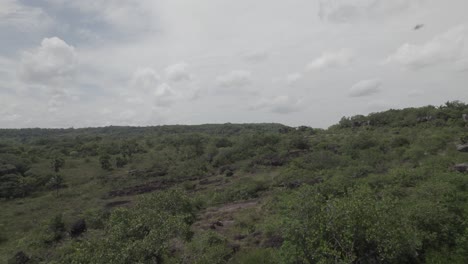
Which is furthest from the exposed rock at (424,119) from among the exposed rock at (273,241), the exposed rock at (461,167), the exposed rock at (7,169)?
the exposed rock at (7,169)

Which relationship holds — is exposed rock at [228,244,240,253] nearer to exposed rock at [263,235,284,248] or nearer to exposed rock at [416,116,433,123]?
exposed rock at [263,235,284,248]

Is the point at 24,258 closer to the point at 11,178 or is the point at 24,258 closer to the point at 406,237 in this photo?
the point at 406,237

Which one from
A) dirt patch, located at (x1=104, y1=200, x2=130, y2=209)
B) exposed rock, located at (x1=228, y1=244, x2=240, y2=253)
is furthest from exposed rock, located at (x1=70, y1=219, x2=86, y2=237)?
exposed rock, located at (x1=228, y1=244, x2=240, y2=253)

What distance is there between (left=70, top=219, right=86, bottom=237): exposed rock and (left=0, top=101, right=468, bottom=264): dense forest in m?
0.10

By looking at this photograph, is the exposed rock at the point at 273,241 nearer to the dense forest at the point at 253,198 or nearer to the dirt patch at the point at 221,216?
the dense forest at the point at 253,198

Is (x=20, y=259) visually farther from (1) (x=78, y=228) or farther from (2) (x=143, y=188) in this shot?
(2) (x=143, y=188)

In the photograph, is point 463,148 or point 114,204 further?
point 114,204

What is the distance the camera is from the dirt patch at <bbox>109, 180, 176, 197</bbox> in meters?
47.4

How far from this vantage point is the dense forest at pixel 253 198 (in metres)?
13.2

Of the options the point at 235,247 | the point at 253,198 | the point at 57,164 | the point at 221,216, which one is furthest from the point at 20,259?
the point at 57,164

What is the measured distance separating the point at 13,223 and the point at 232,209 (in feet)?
86.1

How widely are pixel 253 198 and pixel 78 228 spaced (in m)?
17.2

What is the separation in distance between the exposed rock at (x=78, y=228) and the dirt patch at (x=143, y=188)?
14608 mm

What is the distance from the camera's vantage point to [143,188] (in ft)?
161
